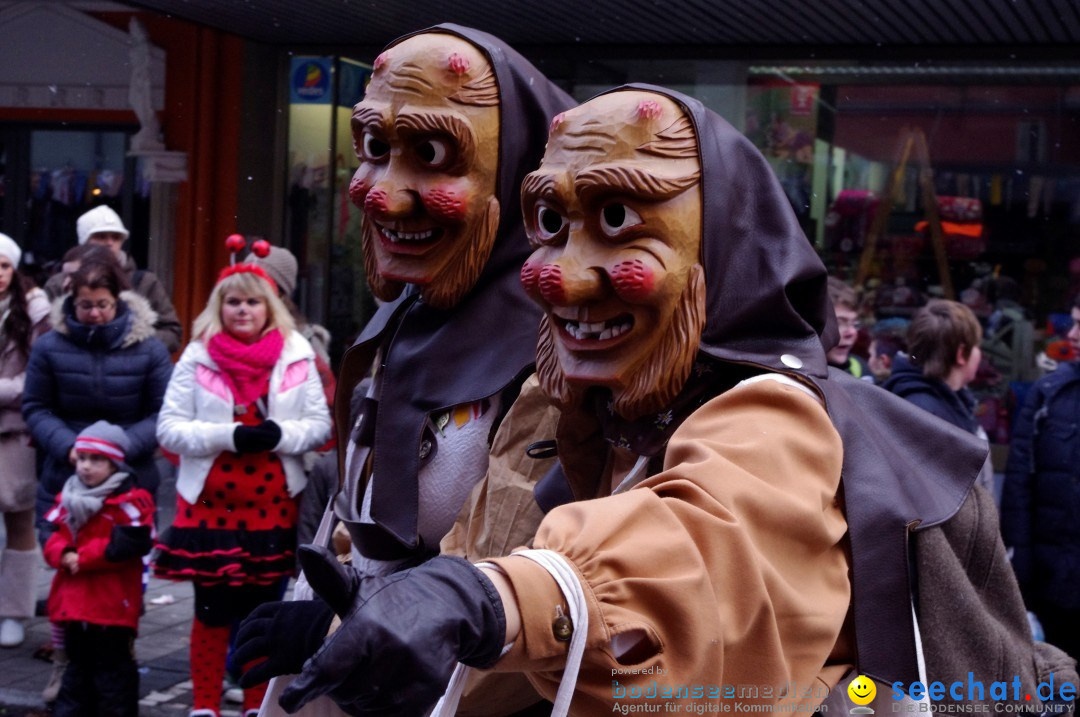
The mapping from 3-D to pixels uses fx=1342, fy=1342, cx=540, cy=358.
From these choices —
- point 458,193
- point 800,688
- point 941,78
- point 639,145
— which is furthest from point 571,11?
point 800,688

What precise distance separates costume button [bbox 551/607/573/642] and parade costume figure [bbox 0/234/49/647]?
504 cm

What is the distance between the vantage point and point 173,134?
9.88 meters

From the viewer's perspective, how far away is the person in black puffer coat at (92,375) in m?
5.62

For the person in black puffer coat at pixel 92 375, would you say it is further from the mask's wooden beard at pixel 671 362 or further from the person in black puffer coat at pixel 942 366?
the mask's wooden beard at pixel 671 362

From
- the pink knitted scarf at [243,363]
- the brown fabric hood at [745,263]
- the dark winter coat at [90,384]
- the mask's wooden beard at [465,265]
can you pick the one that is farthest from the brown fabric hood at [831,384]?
the dark winter coat at [90,384]

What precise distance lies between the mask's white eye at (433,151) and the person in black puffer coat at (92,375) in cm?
313

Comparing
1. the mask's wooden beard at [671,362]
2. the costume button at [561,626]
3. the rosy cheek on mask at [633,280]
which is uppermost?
the rosy cheek on mask at [633,280]

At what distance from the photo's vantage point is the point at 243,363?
5.27 m

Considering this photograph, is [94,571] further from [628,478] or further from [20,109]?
[20,109]

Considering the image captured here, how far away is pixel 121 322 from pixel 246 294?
2.31ft

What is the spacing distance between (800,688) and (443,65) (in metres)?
1.57

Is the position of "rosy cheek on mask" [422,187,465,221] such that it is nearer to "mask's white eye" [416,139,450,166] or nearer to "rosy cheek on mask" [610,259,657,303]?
"mask's white eye" [416,139,450,166]

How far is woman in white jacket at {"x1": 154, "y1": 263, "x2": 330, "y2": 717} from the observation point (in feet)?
16.8

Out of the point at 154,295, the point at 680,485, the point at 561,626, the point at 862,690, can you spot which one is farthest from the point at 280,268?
the point at 561,626
